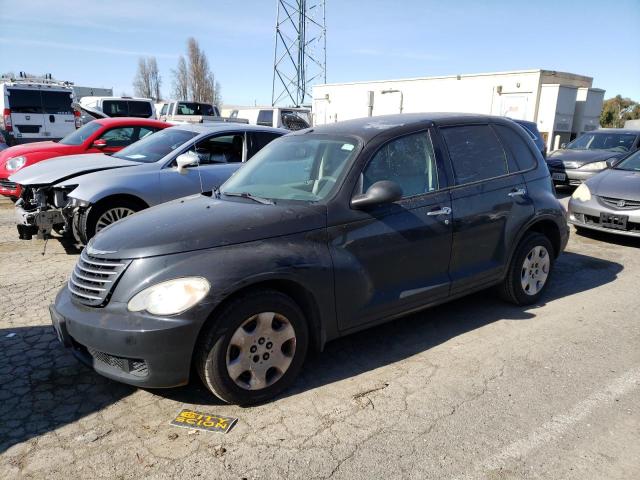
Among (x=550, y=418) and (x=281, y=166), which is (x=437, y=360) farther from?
(x=281, y=166)

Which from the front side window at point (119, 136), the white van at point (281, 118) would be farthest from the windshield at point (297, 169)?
the white van at point (281, 118)

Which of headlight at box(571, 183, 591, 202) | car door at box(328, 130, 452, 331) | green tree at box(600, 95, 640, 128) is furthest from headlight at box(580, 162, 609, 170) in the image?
green tree at box(600, 95, 640, 128)

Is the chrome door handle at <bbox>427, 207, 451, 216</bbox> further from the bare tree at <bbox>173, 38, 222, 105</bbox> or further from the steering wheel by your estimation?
the bare tree at <bbox>173, 38, 222, 105</bbox>

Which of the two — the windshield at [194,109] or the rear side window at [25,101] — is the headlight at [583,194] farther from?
the windshield at [194,109]

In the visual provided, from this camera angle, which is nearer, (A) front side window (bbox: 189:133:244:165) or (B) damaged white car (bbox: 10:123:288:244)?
(B) damaged white car (bbox: 10:123:288:244)

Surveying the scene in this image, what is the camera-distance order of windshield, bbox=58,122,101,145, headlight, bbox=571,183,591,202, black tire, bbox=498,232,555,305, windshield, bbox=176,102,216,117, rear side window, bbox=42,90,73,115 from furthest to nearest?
windshield, bbox=176,102,216,117 < rear side window, bbox=42,90,73,115 < windshield, bbox=58,122,101,145 < headlight, bbox=571,183,591,202 < black tire, bbox=498,232,555,305

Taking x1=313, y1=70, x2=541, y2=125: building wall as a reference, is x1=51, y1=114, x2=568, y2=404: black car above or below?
below

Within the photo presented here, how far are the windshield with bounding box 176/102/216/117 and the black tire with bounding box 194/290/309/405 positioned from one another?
19973 mm

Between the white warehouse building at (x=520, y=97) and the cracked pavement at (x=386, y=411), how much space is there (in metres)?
15.1

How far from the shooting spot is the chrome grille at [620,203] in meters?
6.70

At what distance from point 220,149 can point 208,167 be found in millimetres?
421

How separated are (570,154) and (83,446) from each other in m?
12.1

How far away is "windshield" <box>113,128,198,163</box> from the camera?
6744 mm

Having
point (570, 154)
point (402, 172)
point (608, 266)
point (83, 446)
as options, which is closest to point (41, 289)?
point (83, 446)
